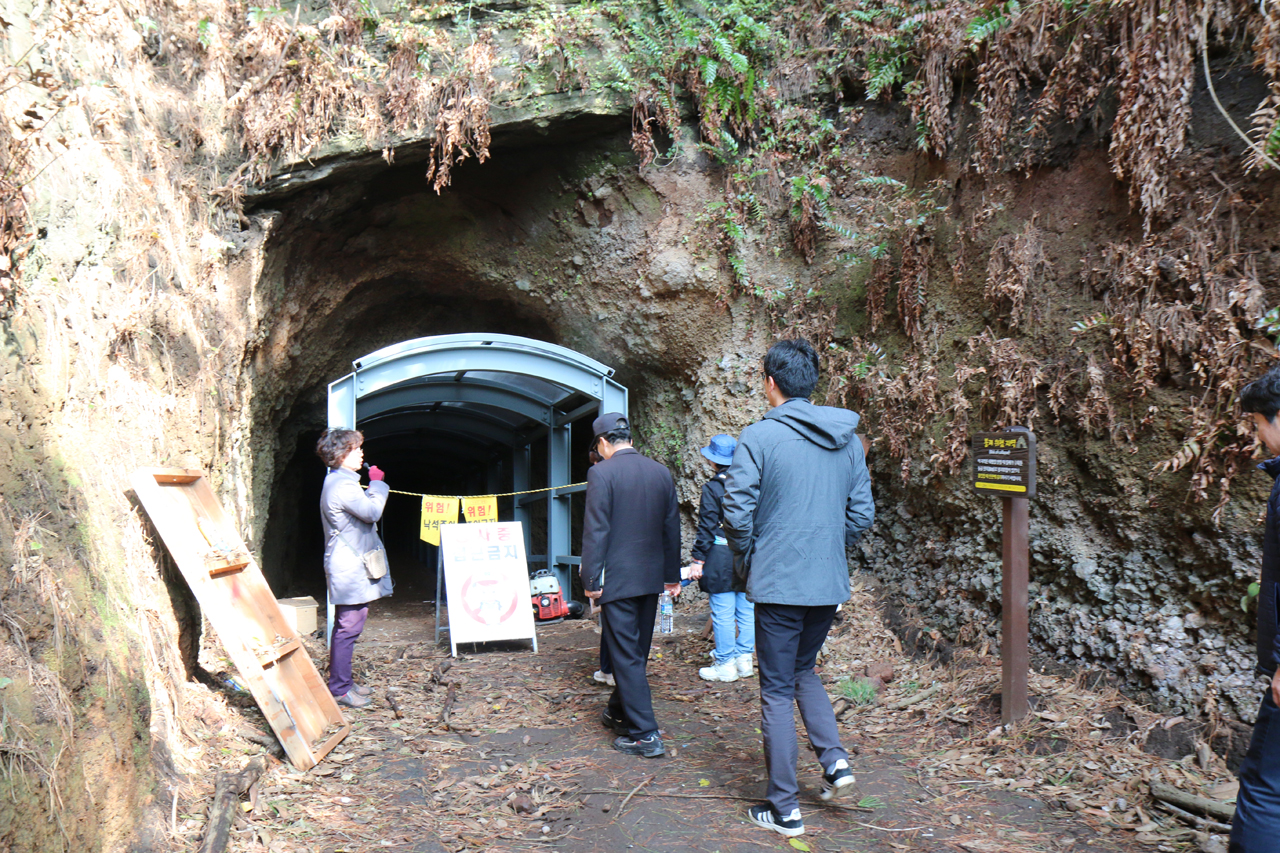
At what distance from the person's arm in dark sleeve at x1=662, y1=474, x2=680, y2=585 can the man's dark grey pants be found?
1.20 metres

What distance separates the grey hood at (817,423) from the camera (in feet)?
12.4

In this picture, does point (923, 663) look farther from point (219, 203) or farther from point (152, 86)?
point (152, 86)

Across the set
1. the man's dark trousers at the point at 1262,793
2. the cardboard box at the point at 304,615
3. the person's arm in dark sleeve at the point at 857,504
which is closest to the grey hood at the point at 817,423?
the person's arm in dark sleeve at the point at 857,504

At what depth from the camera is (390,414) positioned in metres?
12.4

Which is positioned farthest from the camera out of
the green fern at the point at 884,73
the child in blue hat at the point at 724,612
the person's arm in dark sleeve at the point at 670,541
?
the green fern at the point at 884,73

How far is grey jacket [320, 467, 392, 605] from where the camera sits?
527 centimetres

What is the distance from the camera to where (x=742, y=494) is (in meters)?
3.68

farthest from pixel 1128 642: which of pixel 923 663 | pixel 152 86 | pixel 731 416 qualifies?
pixel 152 86

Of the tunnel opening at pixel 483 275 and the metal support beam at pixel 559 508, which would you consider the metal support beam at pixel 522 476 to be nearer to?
the metal support beam at pixel 559 508

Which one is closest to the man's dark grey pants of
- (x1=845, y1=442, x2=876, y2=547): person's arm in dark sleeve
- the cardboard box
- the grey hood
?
(x1=845, y1=442, x2=876, y2=547): person's arm in dark sleeve

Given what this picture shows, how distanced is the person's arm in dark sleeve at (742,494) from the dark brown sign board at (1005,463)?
1910mm

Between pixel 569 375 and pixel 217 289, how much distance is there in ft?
11.3

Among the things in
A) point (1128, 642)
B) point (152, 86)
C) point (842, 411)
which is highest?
point (152, 86)

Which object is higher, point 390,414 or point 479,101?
point 479,101
